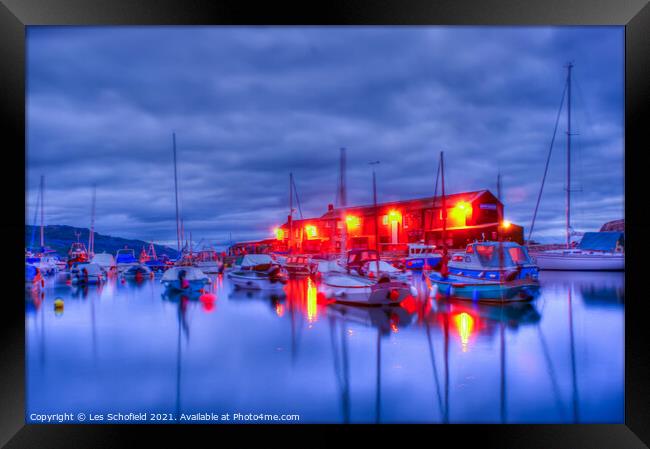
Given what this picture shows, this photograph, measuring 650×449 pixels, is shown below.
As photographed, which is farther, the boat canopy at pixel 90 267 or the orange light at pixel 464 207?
the boat canopy at pixel 90 267

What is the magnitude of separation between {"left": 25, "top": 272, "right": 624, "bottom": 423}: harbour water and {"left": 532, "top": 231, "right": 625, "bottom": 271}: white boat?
1258 millimetres

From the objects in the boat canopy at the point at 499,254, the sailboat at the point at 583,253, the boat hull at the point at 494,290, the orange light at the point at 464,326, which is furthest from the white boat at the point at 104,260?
the sailboat at the point at 583,253

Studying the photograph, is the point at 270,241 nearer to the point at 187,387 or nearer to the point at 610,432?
the point at 187,387

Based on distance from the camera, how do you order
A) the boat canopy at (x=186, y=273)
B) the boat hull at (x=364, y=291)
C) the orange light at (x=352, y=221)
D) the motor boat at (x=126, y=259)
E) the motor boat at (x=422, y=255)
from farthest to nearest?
the boat canopy at (x=186, y=273), the motor boat at (x=422, y=255), the orange light at (x=352, y=221), the motor boat at (x=126, y=259), the boat hull at (x=364, y=291)

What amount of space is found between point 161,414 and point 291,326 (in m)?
3.10

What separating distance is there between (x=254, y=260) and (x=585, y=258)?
7826mm

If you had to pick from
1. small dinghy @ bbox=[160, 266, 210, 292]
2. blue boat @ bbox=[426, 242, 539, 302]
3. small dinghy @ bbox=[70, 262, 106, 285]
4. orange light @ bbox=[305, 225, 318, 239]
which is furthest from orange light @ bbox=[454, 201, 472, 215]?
small dinghy @ bbox=[70, 262, 106, 285]

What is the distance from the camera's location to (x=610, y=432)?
3.59 metres

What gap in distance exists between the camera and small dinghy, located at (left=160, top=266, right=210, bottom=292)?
10.1 meters

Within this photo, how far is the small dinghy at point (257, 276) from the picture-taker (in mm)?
10552

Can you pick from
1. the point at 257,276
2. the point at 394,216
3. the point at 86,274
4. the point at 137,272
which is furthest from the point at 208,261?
the point at 394,216

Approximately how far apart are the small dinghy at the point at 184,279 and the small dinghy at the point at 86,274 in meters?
1.66

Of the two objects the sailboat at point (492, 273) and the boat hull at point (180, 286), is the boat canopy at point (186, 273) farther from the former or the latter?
the sailboat at point (492, 273)

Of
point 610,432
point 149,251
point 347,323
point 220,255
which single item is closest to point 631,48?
point 610,432
